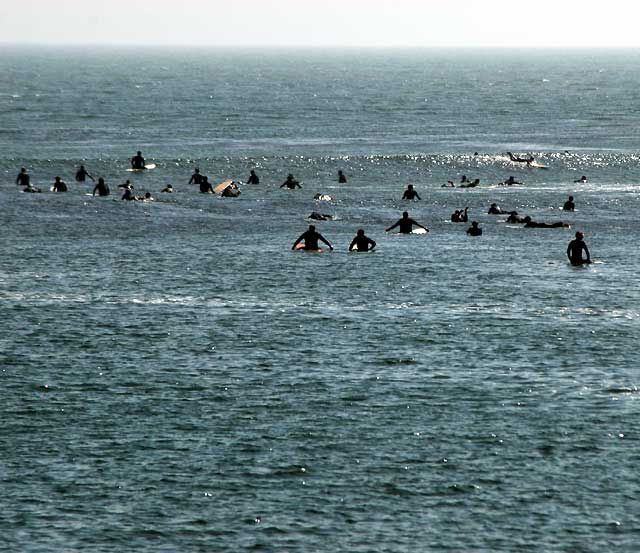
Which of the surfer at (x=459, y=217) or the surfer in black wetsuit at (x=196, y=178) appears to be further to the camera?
the surfer in black wetsuit at (x=196, y=178)

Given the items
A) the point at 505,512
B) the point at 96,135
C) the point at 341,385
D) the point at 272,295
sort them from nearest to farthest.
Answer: the point at 505,512 → the point at 341,385 → the point at 272,295 → the point at 96,135

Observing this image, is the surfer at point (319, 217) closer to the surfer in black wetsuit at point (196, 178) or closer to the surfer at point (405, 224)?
the surfer at point (405, 224)

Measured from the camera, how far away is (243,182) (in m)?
97.4

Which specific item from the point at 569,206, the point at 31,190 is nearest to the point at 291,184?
the point at 31,190

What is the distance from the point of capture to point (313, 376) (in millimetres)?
43094

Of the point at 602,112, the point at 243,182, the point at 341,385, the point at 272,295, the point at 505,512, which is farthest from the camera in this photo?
the point at 602,112

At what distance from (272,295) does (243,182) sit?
42493 millimetres

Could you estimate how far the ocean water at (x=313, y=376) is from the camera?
1227 inches

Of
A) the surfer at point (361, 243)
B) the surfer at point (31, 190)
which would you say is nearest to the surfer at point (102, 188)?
the surfer at point (31, 190)

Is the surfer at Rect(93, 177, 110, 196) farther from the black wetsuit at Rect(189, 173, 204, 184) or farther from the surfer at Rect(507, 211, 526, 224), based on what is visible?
the surfer at Rect(507, 211, 526, 224)

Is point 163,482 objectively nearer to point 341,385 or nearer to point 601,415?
point 341,385

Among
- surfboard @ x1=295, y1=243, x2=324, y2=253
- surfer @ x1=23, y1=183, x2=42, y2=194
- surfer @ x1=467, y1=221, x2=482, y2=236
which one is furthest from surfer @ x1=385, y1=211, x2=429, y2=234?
surfer @ x1=23, y1=183, x2=42, y2=194

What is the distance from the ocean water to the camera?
102 feet

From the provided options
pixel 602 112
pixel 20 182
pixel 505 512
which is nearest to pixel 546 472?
pixel 505 512
